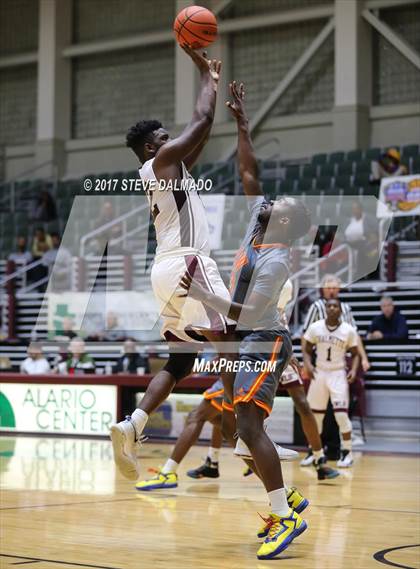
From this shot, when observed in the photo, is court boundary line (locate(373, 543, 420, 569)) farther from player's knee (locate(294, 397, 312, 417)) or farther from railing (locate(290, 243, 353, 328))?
railing (locate(290, 243, 353, 328))

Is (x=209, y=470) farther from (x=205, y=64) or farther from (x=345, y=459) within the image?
(x=205, y=64)

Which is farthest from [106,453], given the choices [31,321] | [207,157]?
[207,157]

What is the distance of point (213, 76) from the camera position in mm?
5863

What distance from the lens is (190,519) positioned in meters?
7.13

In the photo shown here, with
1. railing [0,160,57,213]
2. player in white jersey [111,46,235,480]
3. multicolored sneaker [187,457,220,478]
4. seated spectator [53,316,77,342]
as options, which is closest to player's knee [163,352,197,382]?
player in white jersey [111,46,235,480]

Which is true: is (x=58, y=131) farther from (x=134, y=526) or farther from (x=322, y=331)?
(x=134, y=526)

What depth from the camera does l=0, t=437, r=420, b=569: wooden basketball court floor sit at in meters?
5.55

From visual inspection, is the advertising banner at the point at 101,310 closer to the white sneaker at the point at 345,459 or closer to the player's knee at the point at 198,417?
the white sneaker at the point at 345,459

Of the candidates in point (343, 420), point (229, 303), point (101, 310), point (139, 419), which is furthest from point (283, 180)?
point (229, 303)

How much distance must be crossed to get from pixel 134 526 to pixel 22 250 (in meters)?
15.8

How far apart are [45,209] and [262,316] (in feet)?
56.9

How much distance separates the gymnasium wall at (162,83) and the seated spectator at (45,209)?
2721 millimetres

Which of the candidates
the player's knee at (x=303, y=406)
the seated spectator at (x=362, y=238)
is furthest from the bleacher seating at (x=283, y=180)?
the player's knee at (x=303, y=406)

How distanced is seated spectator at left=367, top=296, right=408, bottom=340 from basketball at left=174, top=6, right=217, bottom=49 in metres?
9.91
